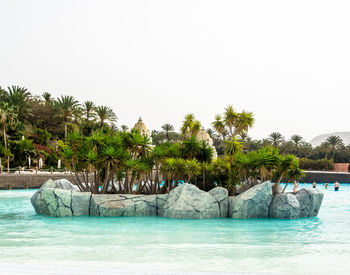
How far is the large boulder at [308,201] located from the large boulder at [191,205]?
13.0 feet

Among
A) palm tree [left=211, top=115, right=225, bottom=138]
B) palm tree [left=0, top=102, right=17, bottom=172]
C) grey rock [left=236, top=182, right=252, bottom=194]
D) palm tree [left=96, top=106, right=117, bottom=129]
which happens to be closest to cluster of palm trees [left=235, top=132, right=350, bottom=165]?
palm tree [left=96, top=106, right=117, bottom=129]

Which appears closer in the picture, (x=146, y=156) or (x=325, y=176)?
(x=146, y=156)

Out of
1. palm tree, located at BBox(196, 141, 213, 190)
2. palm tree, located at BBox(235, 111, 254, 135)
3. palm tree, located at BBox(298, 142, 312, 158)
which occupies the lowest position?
palm tree, located at BBox(196, 141, 213, 190)

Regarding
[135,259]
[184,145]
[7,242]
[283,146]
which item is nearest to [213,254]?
[135,259]

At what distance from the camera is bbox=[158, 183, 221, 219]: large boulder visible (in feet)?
58.3

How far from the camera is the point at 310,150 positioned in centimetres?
8094

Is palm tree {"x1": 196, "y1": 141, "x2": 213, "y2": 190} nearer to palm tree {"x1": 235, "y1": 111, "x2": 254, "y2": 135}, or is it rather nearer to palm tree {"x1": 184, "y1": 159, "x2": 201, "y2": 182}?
palm tree {"x1": 184, "y1": 159, "x2": 201, "y2": 182}

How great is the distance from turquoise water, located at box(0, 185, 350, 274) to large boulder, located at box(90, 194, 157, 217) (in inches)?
23.6

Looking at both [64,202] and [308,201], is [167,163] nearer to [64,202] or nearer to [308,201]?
[64,202]

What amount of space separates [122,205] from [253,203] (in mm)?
5673

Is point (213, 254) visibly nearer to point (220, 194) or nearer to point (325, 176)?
point (220, 194)

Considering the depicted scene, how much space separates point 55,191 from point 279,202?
973 centimetres

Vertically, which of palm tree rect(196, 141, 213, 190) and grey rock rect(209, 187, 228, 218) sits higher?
palm tree rect(196, 141, 213, 190)

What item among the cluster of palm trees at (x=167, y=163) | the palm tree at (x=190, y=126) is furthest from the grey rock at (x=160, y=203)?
the palm tree at (x=190, y=126)
